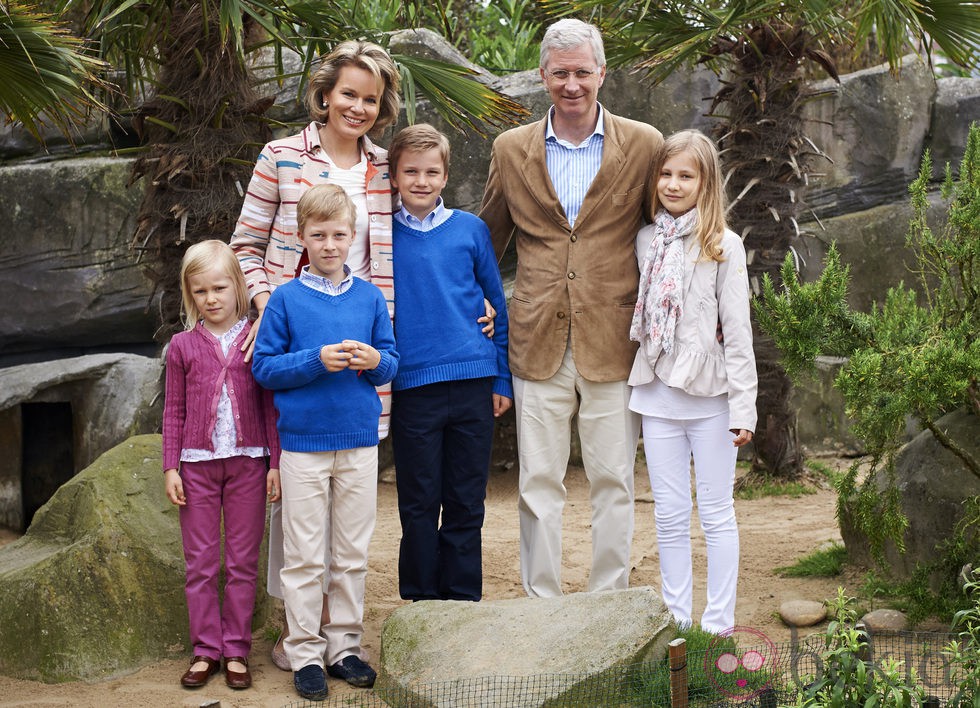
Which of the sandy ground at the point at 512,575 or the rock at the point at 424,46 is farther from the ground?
the rock at the point at 424,46

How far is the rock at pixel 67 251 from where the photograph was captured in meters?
8.01

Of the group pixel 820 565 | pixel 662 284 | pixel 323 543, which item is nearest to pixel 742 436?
pixel 662 284

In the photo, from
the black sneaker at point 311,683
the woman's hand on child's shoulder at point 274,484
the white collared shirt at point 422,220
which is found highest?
the white collared shirt at point 422,220

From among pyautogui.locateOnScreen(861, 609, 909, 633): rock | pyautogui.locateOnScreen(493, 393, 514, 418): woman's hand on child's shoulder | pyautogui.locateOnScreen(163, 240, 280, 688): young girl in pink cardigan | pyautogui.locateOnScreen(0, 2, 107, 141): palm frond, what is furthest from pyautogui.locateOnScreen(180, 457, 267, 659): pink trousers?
pyautogui.locateOnScreen(861, 609, 909, 633): rock

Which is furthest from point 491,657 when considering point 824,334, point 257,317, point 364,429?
point 824,334

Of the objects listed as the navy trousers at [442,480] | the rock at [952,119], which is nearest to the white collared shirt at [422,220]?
the navy trousers at [442,480]

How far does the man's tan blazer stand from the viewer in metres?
3.79

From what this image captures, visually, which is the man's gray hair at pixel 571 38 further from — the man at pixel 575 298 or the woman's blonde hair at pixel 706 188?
the woman's blonde hair at pixel 706 188

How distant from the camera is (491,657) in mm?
3328

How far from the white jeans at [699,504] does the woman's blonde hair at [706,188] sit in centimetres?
60

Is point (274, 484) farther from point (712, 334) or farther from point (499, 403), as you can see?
point (712, 334)

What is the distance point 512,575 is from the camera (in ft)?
16.8

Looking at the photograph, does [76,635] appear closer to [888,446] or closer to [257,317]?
[257,317]

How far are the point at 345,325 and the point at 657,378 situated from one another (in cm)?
108
